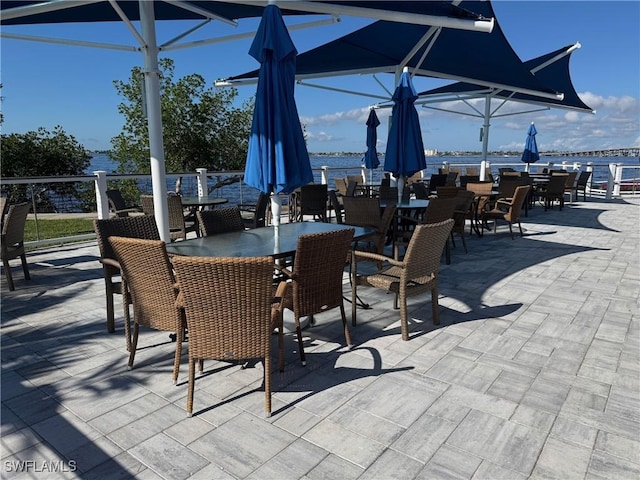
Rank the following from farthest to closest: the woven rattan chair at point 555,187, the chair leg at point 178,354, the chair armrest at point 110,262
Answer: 1. the woven rattan chair at point 555,187
2. the chair armrest at point 110,262
3. the chair leg at point 178,354

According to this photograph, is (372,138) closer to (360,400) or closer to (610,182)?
(610,182)

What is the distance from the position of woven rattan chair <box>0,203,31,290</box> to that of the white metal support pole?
4.62 feet

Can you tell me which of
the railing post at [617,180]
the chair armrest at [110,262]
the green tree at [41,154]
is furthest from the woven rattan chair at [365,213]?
the green tree at [41,154]

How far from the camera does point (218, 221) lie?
149 inches

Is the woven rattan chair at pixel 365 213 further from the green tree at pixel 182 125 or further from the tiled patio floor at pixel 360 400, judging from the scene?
the green tree at pixel 182 125

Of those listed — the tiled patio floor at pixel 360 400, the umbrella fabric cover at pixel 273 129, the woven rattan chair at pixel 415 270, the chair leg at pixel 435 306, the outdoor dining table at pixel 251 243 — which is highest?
the umbrella fabric cover at pixel 273 129

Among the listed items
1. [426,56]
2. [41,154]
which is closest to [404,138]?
[426,56]

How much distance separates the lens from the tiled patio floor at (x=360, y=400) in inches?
72.1

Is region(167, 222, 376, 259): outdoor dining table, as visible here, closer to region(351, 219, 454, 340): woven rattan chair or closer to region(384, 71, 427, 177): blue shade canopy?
region(351, 219, 454, 340): woven rattan chair

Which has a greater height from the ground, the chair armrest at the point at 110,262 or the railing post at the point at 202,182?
the railing post at the point at 202,182

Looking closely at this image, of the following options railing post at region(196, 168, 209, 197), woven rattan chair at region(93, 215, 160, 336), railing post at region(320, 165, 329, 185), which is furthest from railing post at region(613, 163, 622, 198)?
woven rattan chair at region(93, 215, 160, 336)

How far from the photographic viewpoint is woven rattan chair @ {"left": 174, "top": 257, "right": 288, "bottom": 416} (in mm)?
1955

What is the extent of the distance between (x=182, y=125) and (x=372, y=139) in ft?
24.0

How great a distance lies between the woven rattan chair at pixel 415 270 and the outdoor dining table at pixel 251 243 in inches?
14.3
